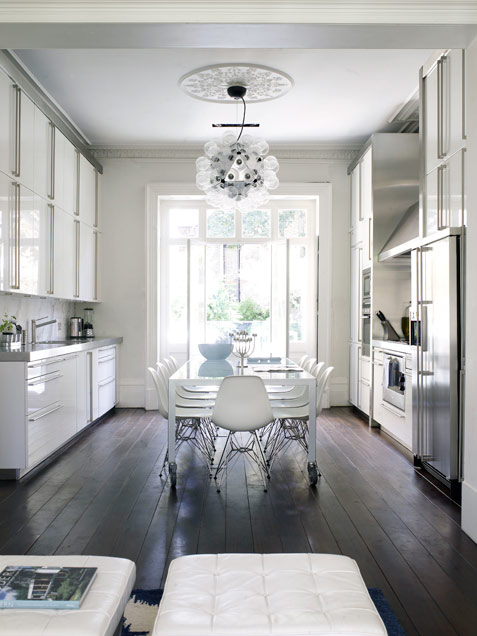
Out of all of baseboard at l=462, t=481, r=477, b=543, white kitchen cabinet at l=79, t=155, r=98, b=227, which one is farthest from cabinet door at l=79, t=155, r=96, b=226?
baseboard at l=462, t=481, r=477, b=543

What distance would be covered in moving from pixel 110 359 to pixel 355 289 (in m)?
3.04

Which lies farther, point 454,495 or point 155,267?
point 155,267

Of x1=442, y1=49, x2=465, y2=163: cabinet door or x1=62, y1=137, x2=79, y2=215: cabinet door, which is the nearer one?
x1=442, y1=49, x2=465, y2=163: cabinet door

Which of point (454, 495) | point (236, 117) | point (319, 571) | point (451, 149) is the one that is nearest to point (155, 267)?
point (236, 117)

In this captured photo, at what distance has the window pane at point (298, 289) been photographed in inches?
284

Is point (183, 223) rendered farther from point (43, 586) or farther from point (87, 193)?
point (43, 586)

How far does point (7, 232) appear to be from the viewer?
4008 millimetres

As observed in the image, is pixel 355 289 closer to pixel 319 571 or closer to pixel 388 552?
pixel 388 552

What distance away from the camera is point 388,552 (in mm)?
2693

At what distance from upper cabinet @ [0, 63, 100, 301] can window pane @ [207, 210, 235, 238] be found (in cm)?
153

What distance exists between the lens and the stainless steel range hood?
491 cm

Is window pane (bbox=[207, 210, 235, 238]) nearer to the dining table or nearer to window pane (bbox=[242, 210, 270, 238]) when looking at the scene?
window pane (bbox=[242, 210, 270, 238])

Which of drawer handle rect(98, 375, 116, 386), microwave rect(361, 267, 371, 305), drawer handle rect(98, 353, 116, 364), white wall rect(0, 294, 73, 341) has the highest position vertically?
microwave rect(361, 267, 371, 305)

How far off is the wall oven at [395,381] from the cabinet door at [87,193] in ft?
12.0
